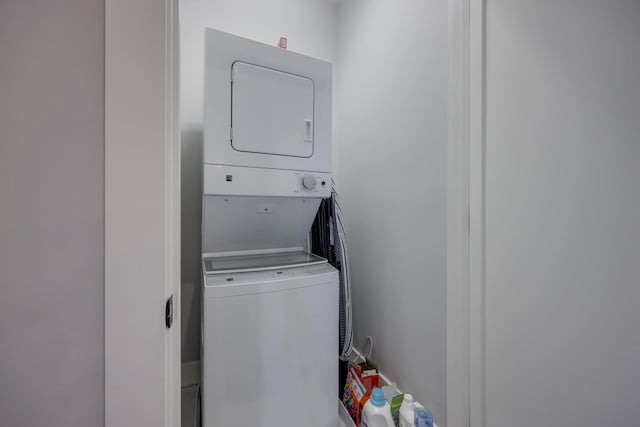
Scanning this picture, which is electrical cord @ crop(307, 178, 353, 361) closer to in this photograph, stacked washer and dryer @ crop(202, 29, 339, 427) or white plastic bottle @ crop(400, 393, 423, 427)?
stacked washer and dryer @ crop(202, 29, 339, 427)

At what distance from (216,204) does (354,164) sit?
44.7 inches

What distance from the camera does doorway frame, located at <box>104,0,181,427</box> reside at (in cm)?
53

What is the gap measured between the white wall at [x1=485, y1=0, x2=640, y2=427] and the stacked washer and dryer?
829mm

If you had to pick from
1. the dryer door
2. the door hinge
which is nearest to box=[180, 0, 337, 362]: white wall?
the dryer door

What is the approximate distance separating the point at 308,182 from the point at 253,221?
0.44 metres

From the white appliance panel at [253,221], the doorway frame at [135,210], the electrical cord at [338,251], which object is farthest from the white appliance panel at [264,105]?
the doorway frame at [135,210]

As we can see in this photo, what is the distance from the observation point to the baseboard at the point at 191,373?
176 cm

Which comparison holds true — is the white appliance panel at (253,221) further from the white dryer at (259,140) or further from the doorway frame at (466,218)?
the doorway frame at (466,218)

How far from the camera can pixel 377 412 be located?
1.21 m

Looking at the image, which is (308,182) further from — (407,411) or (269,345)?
(407,411)

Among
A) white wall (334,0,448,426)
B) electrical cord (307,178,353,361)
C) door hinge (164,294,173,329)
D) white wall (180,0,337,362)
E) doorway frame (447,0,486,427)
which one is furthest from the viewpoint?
white wall (180,0,337,362)

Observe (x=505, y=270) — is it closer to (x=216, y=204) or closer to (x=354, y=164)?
(x=354, y=164)

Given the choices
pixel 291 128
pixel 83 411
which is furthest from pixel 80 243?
pixel 291 128

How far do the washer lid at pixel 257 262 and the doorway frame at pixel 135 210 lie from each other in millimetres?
764
